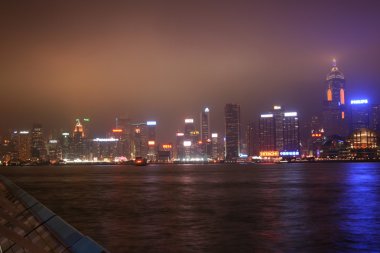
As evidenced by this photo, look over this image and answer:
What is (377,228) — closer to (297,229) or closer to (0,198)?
(297,229)

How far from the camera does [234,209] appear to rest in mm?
35375

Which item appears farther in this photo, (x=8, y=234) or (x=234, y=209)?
(x=234, y=209)

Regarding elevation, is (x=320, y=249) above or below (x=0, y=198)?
below

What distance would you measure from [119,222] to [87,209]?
31.0 ft

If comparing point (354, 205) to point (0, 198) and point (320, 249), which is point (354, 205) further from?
point (0, 198)

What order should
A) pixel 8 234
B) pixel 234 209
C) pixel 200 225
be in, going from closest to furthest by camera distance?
pixel 8 234 < pixel 200 225 < pixel 234 209

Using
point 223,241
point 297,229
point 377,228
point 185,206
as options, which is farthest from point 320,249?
point 185,206

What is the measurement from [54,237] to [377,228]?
18.4 meters

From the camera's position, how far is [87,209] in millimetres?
36094

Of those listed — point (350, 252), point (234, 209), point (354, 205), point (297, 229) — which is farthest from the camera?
point (354, 205)

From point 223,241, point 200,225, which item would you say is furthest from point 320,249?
point 200,225

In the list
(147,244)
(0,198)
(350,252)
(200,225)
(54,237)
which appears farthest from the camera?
(200,225)

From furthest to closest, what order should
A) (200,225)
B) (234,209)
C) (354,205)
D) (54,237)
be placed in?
1. (354,205)
2. (234,209)
3. (200,225)
4. (54,237)

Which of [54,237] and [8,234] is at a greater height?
[8,234]
